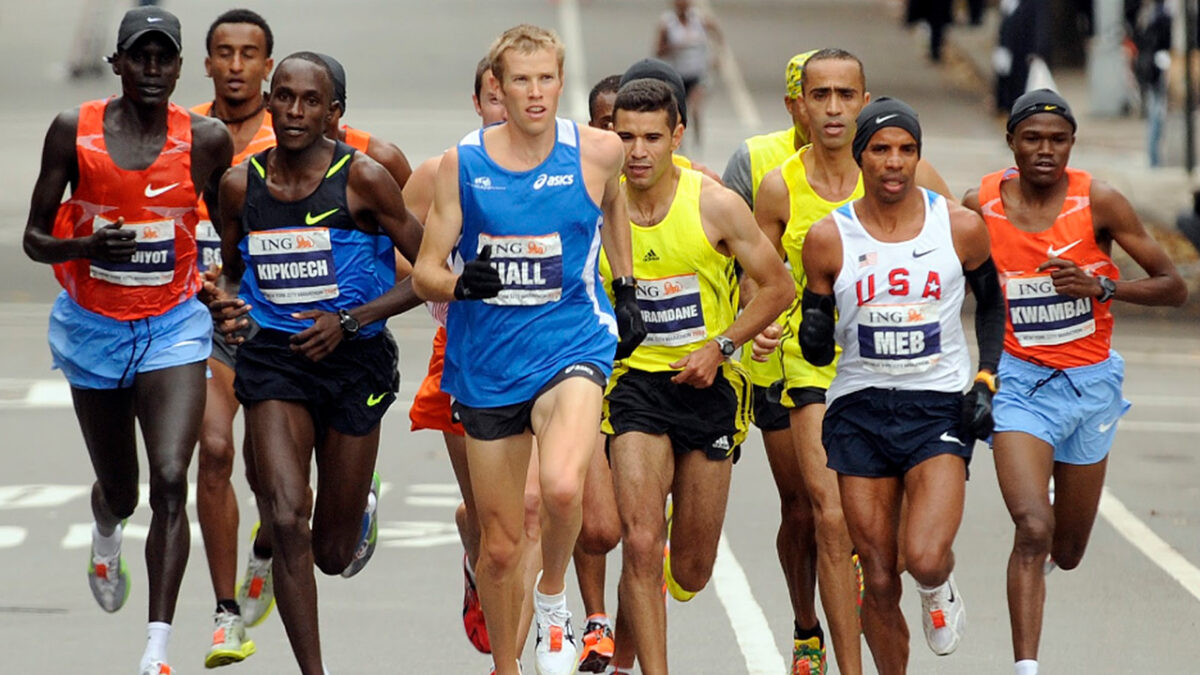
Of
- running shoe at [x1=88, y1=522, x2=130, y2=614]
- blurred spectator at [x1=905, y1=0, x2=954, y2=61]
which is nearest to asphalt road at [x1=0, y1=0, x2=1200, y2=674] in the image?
running shoe at [x1=88, y1=522, x2=130, y2=614]

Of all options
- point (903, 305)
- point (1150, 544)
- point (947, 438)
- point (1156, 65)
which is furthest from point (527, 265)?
point (1156, 65)

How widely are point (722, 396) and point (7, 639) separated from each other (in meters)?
3.23

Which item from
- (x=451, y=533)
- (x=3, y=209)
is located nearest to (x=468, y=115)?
(x=3, y=209)

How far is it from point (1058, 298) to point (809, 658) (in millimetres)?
1698

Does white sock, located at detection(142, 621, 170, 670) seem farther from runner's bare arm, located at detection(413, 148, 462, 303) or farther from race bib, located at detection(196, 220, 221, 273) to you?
race bib, located at detection(196, 220, 221, 273)

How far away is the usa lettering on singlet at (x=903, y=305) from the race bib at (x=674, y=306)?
0.69m

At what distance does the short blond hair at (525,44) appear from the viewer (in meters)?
7.63

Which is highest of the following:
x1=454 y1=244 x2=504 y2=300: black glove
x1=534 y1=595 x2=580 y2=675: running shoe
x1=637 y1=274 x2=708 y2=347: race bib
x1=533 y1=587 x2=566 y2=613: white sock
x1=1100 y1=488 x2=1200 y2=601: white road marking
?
x1=454 y1=244 x2=504 y2=300: black glove

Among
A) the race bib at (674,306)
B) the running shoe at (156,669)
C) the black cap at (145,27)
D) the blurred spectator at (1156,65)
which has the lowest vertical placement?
the blurred spectator at (1156,65)

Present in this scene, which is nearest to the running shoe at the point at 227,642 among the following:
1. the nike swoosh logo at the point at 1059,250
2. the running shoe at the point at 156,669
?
the running shoe at the point at 156,669

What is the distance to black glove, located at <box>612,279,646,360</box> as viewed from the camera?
25.8 ft

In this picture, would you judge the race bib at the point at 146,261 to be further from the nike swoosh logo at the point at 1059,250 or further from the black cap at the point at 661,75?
the nike swoosh logo at the point at 1059,250

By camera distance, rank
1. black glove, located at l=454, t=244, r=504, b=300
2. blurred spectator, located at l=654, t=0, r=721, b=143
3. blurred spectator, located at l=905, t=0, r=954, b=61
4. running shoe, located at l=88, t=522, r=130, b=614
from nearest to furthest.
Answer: black glove, located at l=454, t=244, r=504, b=300, running shoe, located at l=88, t=522, r=130, b=614, blurred spectator, located at l=654, t=0, r=721, b=143, blurred spectator, located at l=905, t=0, r=954, b=61

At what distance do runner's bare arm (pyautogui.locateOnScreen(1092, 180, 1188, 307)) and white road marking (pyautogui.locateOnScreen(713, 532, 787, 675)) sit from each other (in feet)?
6.76
